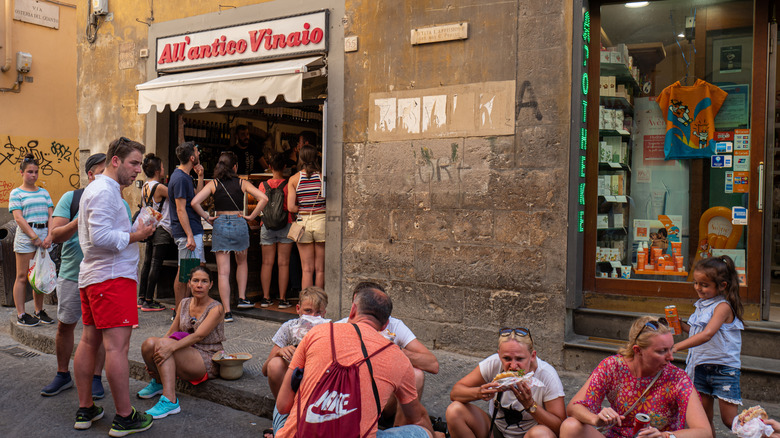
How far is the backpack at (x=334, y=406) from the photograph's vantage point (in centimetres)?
286

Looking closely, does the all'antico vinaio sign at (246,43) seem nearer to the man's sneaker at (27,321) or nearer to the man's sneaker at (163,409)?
the man's sneaker at (27,321)

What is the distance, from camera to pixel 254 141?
33.5 feet

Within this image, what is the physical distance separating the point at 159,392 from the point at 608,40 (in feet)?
16.0

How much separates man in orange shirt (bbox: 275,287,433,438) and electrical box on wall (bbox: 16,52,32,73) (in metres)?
13.7

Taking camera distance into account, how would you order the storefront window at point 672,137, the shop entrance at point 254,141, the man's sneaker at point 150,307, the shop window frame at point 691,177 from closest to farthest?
the shop window frame at point 691,177
the storefront window at point 672,137
the man's sneaker at point 150,307
the shop entrance at point 254,141

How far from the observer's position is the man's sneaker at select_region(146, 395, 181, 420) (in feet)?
15.1

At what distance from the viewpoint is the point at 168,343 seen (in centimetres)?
481

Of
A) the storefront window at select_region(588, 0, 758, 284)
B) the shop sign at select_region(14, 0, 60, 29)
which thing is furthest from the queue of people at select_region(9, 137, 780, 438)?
the shop sign at select_region(14, 0, 60, 29)

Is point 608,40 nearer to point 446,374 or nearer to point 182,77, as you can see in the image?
point 446,374

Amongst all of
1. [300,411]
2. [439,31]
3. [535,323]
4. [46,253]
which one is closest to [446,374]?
[535,323]

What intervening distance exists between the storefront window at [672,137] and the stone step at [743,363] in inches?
28.4

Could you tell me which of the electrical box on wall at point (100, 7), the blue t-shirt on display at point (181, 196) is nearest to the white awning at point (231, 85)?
the blue t-shirt on display at point (181, 196)

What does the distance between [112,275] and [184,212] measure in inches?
117

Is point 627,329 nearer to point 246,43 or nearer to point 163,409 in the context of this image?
point 163,409
